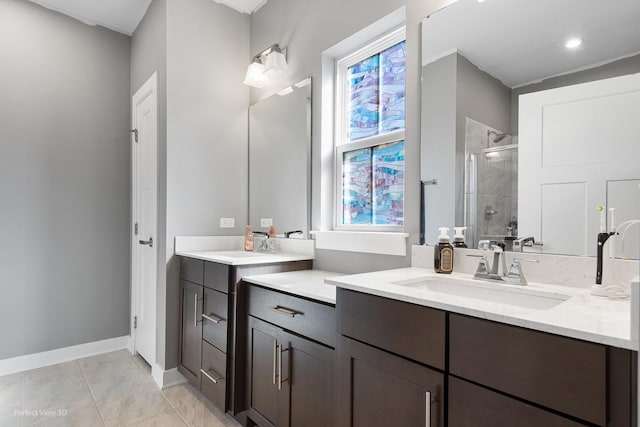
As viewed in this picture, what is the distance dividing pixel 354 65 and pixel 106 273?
8.81 feet

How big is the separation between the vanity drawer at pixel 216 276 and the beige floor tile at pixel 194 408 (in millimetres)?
739

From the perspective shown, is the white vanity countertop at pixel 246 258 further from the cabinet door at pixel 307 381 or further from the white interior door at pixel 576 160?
the white interior door at pixel 576 160

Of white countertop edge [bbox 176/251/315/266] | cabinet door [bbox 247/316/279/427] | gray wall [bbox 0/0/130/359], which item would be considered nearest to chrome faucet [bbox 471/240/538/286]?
cabinet door [bbox 247/316/279/427]

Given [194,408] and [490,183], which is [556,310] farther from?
[194,408]

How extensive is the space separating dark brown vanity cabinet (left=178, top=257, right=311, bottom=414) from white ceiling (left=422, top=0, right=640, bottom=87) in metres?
1.45

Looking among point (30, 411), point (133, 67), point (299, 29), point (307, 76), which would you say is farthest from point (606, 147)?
point (133, 67)

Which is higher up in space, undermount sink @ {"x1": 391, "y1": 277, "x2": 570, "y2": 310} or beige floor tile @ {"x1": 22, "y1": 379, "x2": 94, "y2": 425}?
undermount sink @ {"x1": 391, "y1": 277, "x2": 570, "y2": 310}

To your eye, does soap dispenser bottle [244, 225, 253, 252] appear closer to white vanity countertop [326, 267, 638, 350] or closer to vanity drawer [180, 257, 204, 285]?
vanity drawer [180, 257, 204, 285]

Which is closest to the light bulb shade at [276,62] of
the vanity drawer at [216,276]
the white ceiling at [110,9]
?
the white ceiling at [110,9]

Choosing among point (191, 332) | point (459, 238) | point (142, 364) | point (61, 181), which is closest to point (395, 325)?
point (459, 238)

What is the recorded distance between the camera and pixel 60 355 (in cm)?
279

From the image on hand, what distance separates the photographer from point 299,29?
2.37 m

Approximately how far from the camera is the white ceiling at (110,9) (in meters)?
2.72

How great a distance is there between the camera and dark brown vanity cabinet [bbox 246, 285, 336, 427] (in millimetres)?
1369
